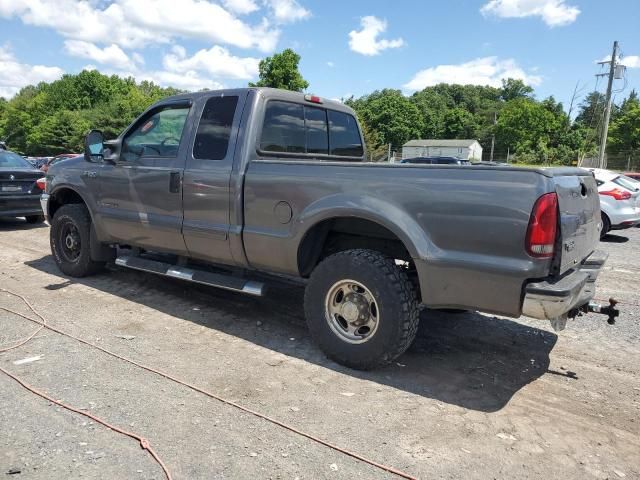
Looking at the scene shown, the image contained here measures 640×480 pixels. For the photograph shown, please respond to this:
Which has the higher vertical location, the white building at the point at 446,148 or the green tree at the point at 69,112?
the green tree at the point at 69,112

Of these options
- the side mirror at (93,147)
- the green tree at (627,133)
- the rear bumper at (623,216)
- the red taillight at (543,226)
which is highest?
the green tree at (627,133)

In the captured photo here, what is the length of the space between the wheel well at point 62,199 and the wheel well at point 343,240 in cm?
349

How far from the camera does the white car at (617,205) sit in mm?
10539

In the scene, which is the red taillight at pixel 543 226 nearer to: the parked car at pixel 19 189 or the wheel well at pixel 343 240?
the wheel well at pixel 343 240

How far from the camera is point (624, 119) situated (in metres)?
61.3

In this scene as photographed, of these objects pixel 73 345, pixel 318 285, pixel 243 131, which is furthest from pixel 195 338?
pixel 243 131

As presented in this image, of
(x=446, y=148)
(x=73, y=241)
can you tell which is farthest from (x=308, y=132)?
(x=446, y=148)

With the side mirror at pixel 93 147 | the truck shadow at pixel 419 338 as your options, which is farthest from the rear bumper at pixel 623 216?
the side mirror at pixel 93 147

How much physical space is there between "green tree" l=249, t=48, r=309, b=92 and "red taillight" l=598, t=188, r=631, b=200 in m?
30.0

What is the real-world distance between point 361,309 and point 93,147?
147 inches

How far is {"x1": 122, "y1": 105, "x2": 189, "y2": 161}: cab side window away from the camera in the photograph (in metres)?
4.86

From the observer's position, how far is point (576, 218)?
3277 millimetres

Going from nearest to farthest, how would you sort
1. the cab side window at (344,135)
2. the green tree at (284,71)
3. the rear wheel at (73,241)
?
1. the cab side window at (344,135)
2. the rear wheel at (73,241)
3. the green tree at (284,71)

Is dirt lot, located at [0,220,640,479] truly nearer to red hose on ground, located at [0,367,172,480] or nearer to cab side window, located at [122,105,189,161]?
red hose on ground, located at [0,367,172,480]
